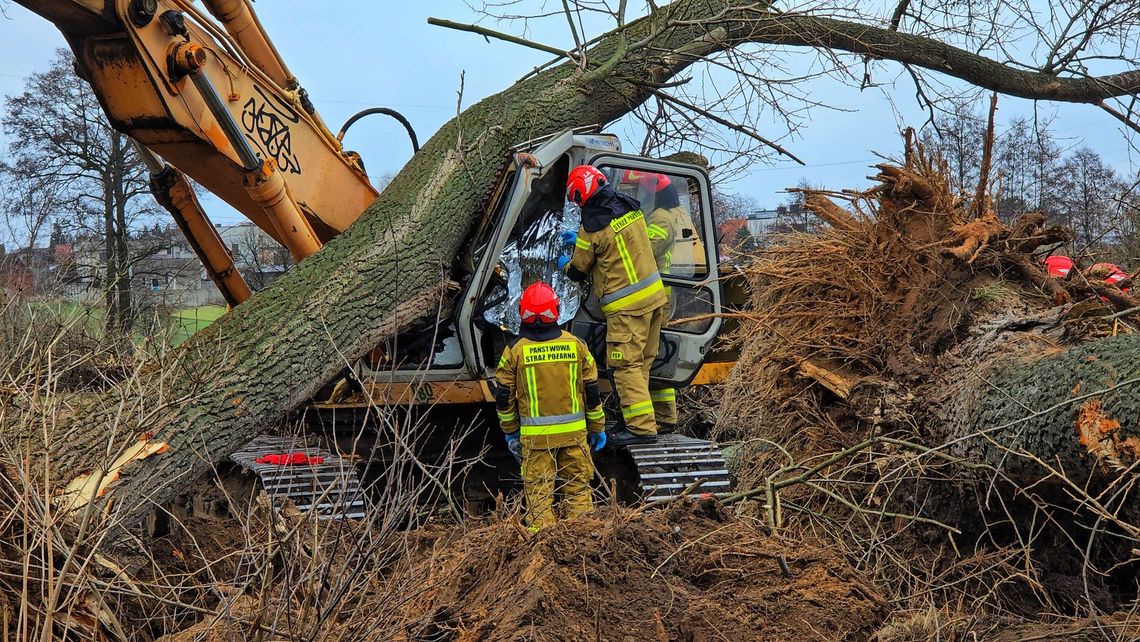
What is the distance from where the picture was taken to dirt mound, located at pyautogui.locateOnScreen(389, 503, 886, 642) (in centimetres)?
299

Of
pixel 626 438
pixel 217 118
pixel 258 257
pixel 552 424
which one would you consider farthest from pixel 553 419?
pixel 258 257

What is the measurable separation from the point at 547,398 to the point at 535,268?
856mm

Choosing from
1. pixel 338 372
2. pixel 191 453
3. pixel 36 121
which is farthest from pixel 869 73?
pixel 36 121

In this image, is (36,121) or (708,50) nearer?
(708,50)

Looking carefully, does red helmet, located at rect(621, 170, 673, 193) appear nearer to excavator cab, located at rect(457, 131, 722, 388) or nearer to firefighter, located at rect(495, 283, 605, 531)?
excavator cab, located at rect(457, 131, 722, 388)

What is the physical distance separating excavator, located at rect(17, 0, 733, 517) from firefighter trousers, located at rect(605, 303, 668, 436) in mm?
191

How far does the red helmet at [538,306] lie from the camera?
16.1 feet

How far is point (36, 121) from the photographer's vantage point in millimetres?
13609

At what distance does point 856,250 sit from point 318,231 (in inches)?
119

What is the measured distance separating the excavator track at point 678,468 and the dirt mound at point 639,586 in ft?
4.03

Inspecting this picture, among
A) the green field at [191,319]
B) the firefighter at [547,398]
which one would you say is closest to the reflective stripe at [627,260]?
the firefighter at [547,398]

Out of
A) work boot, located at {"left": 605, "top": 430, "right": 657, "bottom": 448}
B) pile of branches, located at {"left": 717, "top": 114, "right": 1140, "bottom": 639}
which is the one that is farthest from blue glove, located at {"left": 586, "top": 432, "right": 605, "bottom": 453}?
pile of branches, located at {"left": 717, "top": 114, "right": 1140, "bottom": 639}

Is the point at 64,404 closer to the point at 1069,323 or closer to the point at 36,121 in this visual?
the point at 1069,323

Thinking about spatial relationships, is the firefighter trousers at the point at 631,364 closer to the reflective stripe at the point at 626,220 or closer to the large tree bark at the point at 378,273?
the reflective stripe at the point at 626,220
